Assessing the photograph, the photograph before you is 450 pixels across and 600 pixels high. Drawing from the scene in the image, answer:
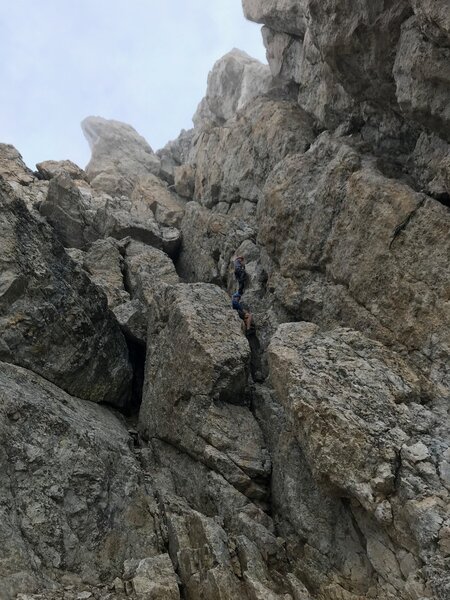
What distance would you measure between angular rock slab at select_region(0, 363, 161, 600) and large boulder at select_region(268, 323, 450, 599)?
7892 mm

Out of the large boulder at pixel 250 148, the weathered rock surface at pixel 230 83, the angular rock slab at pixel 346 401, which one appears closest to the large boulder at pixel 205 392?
the angular rock slab at pixel 346 401

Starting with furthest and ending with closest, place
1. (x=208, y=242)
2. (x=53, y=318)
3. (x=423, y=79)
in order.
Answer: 1. (x=208, y=242)
2. (x=53, y=318)
3. (x=423, y=79)

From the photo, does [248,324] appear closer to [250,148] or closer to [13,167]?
[250,148]

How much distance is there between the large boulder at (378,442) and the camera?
586 inches

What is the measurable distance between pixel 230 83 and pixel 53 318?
56.2 m

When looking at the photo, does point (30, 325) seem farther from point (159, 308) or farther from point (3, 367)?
point (159, 308)

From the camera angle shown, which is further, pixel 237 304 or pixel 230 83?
pixel 230 83

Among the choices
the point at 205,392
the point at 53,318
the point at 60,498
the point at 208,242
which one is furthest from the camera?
the point at 208,242

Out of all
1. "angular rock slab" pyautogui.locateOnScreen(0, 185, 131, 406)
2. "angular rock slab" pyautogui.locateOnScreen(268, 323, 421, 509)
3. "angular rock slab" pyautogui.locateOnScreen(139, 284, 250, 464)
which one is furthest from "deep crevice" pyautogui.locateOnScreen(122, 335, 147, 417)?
"angular rock slab" pyautogui.locateOnScreen(268, 323, 421, 509)

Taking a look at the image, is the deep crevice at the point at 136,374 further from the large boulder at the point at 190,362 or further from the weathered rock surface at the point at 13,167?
the weathered rock surface at the point at 13,167

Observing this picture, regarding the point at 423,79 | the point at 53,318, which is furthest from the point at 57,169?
the point at 423,79

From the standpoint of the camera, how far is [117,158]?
73.4 meters

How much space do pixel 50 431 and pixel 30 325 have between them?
6772 mm

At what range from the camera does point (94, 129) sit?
92.7 m
